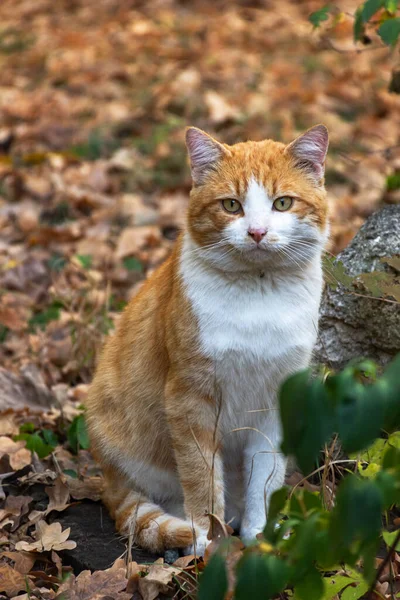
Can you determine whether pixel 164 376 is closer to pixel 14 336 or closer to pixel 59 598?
pixel 59 598

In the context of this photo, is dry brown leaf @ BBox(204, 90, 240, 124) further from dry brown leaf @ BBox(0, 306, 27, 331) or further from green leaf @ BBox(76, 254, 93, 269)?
dry brown leaf @ BBox(0, 306, 27, 331)

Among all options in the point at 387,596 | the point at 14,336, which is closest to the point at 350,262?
the point at 387,596

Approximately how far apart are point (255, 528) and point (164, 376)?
0.62 metres

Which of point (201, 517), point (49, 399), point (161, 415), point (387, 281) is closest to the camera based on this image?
point (387, 281)

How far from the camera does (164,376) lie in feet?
9.78

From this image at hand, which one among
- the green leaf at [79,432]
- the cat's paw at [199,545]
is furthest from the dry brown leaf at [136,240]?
the cat's paw at [199,545]

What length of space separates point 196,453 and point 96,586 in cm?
53

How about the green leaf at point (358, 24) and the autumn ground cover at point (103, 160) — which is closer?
the green leaf at point (358, 24)

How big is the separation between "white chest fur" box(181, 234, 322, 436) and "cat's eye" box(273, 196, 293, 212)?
22 centimetres

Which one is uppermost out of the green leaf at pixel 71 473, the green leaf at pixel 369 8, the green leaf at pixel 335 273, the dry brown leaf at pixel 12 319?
the green leaf at pixel 369 8

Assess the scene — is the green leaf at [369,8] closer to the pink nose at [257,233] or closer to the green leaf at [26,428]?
the pink nose at [257,233]

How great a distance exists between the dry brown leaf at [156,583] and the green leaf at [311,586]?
0.76 m

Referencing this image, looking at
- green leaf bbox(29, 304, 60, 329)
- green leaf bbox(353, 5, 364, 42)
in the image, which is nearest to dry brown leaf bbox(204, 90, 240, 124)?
green leaf bbox(29, 304, 60, 329)

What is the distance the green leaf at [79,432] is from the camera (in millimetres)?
3559
